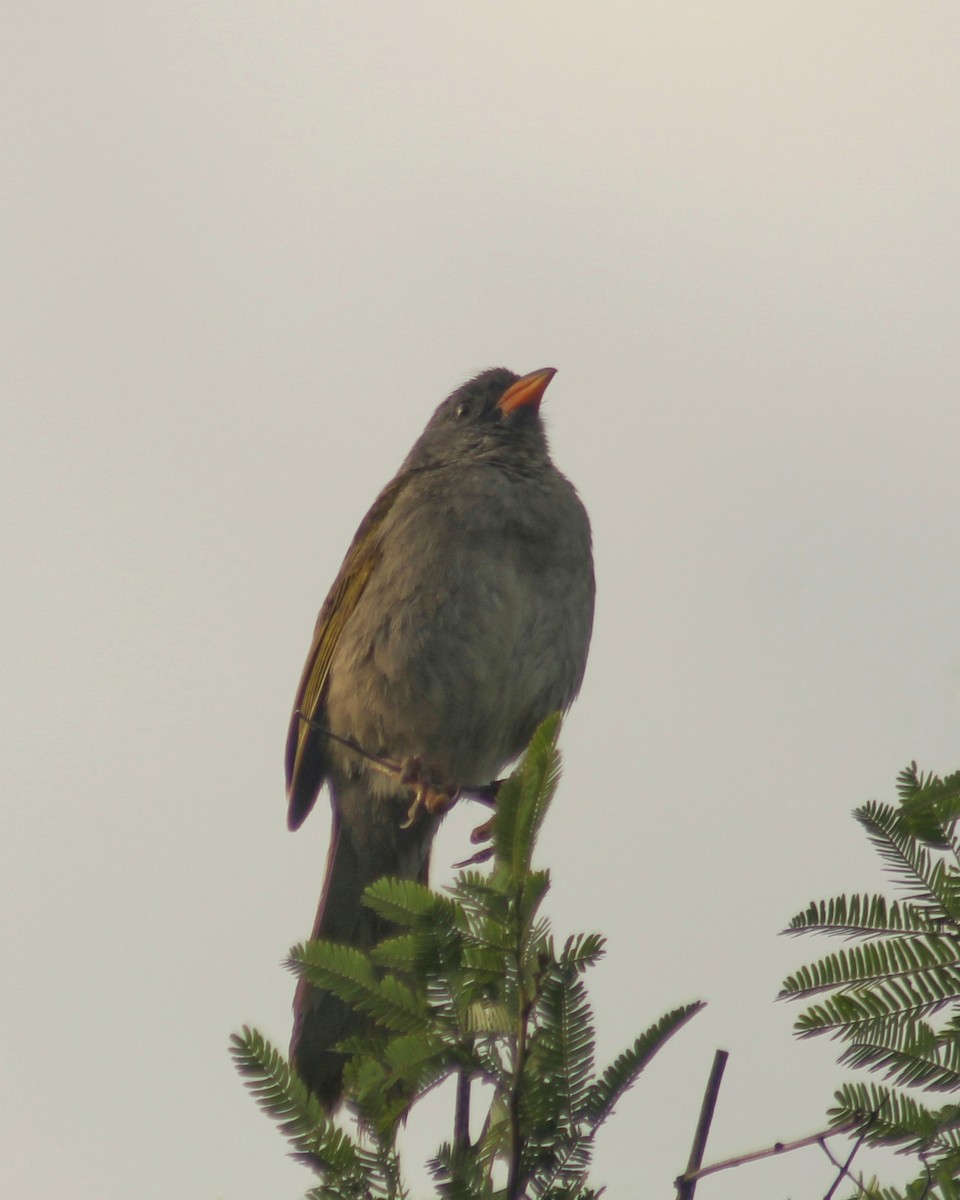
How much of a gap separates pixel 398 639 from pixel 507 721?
0.57 meters

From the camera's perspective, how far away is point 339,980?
9.29ft

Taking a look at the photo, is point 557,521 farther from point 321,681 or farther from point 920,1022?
point 920,1022

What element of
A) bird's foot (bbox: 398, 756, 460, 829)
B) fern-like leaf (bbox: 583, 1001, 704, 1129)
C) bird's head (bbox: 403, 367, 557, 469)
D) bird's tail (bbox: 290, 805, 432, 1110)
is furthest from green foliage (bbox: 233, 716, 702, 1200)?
bird's head (bbox: 403, 367, 557, 469)

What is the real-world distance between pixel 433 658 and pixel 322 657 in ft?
2.96

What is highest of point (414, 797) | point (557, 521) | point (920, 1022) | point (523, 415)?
point (523, 415)

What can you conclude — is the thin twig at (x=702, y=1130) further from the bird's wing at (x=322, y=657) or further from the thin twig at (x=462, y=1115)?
the bird's wing at (x=322, y=657)

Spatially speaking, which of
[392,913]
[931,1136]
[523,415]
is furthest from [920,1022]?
[523,415]

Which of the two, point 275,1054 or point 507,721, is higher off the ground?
point 507,721

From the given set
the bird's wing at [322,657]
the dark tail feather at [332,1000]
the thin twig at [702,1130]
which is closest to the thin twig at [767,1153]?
the thin twig at [702,1130]

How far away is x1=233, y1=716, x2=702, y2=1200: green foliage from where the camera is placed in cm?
260

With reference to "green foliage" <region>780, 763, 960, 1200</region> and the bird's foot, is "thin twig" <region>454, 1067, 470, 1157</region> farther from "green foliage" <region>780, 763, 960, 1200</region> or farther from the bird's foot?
the bird's foot

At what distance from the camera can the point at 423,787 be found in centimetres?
589

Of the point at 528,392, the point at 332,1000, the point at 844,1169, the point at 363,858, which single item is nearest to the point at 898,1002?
the point at 844,1169

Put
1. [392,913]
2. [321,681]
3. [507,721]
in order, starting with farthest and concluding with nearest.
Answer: [321,681], [507,721], [392,913]
